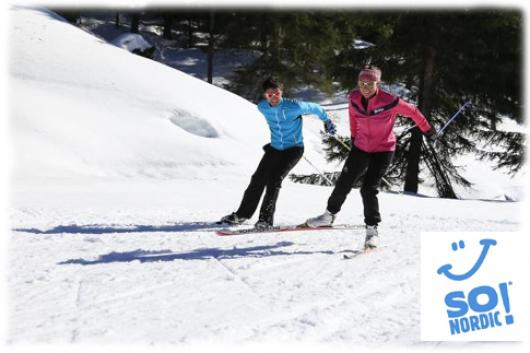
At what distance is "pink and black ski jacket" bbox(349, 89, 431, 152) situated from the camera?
218 inches

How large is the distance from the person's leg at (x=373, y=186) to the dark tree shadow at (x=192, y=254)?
58 cm

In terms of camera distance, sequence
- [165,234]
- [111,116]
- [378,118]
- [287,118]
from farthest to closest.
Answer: [111,116], [287,118], [165,234], [378,118]

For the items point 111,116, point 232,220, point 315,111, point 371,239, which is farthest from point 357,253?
Answer: point 111,116

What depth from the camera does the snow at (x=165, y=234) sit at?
11.6 feet

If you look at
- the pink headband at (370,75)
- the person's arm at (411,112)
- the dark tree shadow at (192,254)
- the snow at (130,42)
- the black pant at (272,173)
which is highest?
the pink headband at (370,75)

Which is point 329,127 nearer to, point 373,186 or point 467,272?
point 373,186

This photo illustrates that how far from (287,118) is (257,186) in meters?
0.94

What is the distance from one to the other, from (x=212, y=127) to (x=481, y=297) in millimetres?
10252

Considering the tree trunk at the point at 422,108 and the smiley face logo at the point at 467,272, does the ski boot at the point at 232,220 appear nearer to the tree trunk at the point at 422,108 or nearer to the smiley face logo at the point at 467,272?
the smiley face logo at the point at 467,272

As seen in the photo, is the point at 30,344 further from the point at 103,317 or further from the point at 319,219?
→ the point at 319,219

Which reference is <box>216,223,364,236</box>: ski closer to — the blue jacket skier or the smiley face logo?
the blue jacket skier

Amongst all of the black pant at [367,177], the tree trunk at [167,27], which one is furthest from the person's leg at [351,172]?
the tree trunk at [167,27]

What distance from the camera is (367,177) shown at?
568 centimetres

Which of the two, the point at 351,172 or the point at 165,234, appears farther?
the point at 165,234
